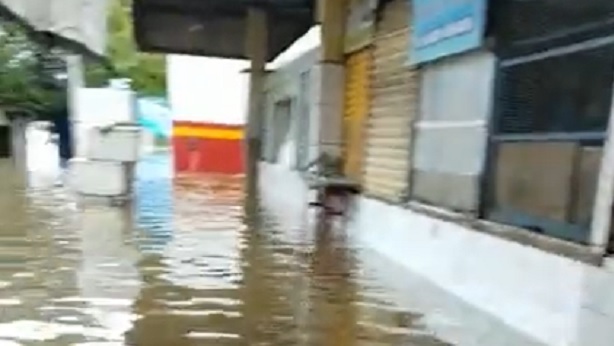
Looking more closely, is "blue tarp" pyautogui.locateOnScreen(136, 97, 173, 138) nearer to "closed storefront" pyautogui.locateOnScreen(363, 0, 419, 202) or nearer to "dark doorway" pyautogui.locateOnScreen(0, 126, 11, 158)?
"dark doorway" pyautogui.locateOnScreen(0, 126, 11, 158)

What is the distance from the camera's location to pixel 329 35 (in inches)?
495

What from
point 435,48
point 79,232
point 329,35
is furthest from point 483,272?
point 329,35

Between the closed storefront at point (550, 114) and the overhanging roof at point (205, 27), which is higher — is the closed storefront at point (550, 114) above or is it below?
below

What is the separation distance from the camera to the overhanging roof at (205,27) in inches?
739

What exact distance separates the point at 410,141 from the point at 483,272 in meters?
2.88

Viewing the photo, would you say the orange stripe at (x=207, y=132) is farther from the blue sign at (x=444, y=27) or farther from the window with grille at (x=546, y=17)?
the window with grille at (x=546, y=17)

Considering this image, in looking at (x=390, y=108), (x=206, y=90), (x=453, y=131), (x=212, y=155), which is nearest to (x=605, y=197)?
(x=453, y=131)

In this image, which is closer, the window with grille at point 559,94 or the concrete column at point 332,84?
the window with grille at point 559,94

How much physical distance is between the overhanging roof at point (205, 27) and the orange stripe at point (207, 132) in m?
3.05

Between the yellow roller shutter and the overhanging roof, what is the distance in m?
6.26

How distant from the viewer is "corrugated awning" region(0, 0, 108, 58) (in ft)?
35.0

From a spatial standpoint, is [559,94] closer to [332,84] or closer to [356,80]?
[356,80]

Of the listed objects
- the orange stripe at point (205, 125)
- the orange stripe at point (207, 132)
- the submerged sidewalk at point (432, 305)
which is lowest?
the submerged sidewalk at point (432, 305)

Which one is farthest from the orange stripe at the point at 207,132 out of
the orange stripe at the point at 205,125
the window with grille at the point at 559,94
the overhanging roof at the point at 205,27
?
the window with grille at the point at 559,94
